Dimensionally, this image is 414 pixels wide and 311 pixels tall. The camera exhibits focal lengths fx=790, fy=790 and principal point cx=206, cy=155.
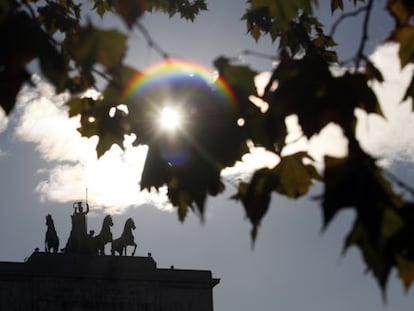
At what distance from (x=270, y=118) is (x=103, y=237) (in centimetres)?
3161

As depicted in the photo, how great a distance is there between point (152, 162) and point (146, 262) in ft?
99.2

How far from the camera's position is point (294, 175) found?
7.91 ft

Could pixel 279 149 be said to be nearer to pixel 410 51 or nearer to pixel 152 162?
pixel 152 162

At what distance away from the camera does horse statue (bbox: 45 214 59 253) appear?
3244 centimetres

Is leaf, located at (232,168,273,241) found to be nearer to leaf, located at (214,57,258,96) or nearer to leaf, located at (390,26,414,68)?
leaf, located at (214,57,258,96)

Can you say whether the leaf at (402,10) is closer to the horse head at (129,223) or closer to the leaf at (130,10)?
the leaf at (130,10)

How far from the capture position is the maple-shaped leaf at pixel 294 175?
2.38 m

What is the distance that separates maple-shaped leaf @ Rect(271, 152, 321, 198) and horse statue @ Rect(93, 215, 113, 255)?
30.8m

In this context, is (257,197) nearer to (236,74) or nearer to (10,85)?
(236,74)

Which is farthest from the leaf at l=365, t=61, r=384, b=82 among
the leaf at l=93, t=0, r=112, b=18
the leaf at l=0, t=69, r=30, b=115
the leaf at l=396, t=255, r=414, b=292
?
the leaf at l=93, t=0, r=112, b=18

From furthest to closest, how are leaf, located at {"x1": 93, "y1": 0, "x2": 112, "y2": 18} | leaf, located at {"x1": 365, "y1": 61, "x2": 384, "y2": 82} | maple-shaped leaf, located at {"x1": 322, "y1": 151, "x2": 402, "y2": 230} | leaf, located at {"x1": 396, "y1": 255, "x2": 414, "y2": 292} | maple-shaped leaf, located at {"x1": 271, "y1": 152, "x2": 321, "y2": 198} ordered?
leaf, located at {"x1": 93, "y1": 0, "x2": 112, "y2": 18} < maple-shaped leaf, located at {"x1": 271, "y1": 152, "x2": 321, "y2": 198} < leaf, located at {"x1": 365, "y1": 61, "x2": 384, "y2": 82} < leaf, located at {"x1": 396, "y1": 255, "x2": 414, "y2": 292} < maple-shaped leaf, located at {"x1": 322, "y1": 151, "x2": 402, "y2": 230}

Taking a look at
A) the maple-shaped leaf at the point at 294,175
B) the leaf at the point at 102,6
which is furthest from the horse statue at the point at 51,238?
the maple-shaped leaf at the point at 294,175

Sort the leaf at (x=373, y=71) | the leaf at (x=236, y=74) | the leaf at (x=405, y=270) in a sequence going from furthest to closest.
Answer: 1. the leaf at (x=373, y=71)
2. the leaf at (x=236, y=74)
3. the leaf at (x=405, y=270)

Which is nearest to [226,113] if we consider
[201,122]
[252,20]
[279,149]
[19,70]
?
[201,122]
